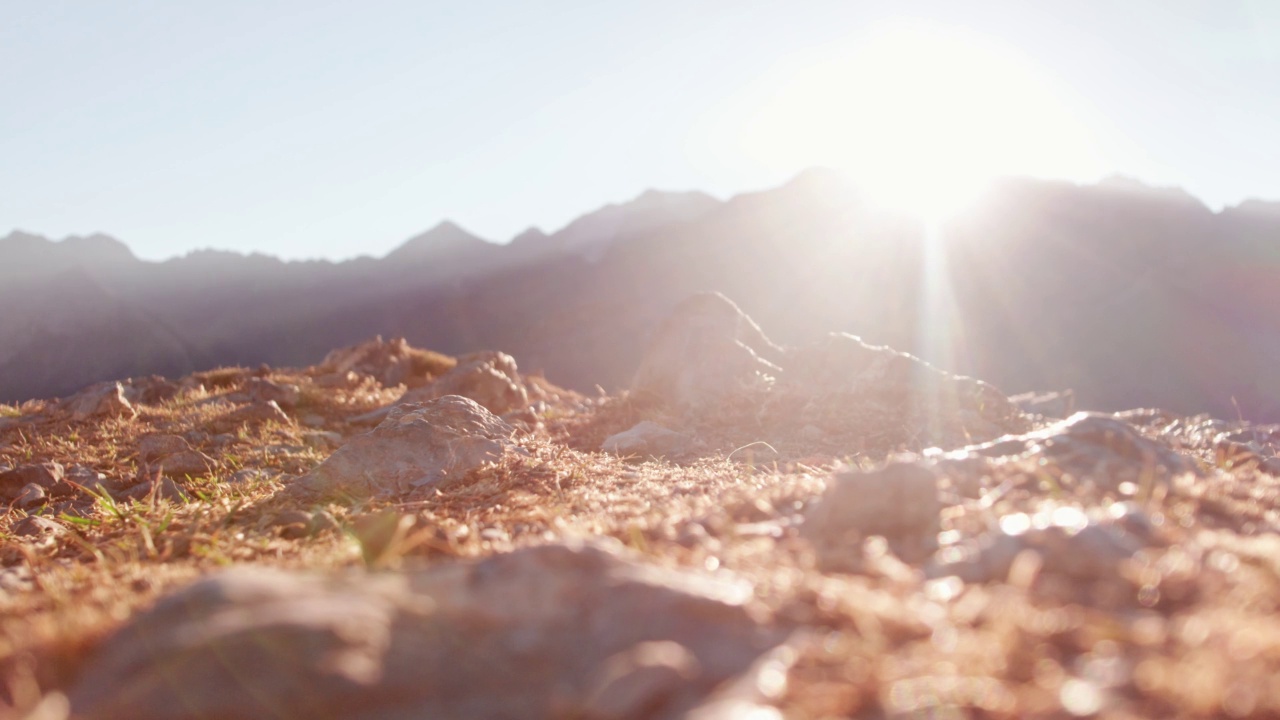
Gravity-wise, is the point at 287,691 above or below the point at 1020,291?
above

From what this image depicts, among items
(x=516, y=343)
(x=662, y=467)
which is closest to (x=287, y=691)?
(x=662, y=467)

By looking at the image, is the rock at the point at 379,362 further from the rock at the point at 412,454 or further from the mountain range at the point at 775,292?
the mountain range at the point at 775,292

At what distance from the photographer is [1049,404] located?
9891 mm

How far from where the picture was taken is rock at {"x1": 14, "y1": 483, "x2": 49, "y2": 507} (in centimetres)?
589

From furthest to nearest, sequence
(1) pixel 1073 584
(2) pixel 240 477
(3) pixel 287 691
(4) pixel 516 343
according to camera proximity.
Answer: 1. (4) pixel 516 343
2. (2) pixel 240 477
3. (1) pixel 1073 584
4. (3) pixel 287 691

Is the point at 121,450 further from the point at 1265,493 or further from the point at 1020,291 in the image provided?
the point at 1020,291

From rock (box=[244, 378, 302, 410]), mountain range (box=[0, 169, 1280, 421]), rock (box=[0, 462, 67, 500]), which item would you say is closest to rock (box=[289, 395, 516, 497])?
rock (box=[0, 462, 67, 500])

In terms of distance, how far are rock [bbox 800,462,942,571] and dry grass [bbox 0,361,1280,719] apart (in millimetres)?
68

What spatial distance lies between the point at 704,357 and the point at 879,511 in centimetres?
631

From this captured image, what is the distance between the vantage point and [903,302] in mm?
46844

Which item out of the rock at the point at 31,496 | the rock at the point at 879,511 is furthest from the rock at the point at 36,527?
the rock at the point at 879,511

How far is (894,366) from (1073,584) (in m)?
6.14


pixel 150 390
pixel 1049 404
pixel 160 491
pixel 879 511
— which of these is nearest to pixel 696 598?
pixel 879 511

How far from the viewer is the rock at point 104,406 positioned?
29.3ft
